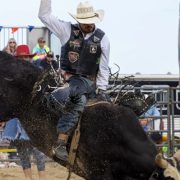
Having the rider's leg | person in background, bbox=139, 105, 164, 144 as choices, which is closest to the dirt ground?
person in background, bbox=139, 105, 164, 144

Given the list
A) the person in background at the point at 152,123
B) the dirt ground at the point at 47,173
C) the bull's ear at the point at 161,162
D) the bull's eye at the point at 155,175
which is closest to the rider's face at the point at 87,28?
the bull's ear at the point at 161,162

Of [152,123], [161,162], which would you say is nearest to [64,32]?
[161,162]

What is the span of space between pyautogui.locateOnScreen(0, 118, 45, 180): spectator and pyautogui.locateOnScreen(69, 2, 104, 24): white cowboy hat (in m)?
2.91

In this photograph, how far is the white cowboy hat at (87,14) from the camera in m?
6.15

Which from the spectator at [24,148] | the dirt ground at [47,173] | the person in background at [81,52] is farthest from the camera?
the dirt ground at [47,173]

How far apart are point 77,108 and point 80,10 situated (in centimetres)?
106

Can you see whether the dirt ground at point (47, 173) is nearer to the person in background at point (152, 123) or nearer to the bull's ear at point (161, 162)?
the person in background at point (152, 123)

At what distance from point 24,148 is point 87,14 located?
10.8 ft

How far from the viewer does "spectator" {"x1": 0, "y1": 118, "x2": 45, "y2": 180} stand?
883cm

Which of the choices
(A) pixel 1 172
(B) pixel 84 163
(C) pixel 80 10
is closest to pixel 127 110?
(B) pixel 84 163

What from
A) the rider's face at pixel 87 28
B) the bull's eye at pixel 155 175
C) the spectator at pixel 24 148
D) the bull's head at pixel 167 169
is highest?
the rider's face at pixel 87 28

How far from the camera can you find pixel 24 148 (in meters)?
8.95

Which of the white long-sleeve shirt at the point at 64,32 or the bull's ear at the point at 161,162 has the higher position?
the white long-sleeve shirt at the point at 64,32

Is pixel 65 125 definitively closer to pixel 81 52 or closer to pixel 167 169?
pixel 81 52
